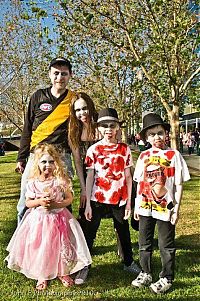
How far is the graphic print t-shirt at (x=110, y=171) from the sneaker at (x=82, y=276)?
0.71m

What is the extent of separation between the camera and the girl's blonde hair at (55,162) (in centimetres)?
456

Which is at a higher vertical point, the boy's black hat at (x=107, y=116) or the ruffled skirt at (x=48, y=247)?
the boy's black hat at (x=107, y=116)

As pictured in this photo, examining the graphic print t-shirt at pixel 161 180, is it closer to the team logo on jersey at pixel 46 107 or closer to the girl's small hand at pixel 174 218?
the girl's small hand at pixel 174 218

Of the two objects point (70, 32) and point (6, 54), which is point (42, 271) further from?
point (6, 54)

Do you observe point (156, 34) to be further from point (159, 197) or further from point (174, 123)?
point (159, 197)

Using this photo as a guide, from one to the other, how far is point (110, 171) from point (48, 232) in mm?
876

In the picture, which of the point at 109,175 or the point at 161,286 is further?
the point at 109,175

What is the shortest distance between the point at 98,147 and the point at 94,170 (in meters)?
0.24

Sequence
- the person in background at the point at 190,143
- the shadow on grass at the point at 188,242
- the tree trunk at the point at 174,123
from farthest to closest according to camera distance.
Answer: the person in background at the point at 190,143 < the tree trunk at the point at 174,123 < the shadow on grass at the point at 188,242

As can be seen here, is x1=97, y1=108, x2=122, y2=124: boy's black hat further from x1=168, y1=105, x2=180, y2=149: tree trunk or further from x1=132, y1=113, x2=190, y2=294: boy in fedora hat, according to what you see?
x1=168, y1=105, x2=180, y2=149: tree trunk

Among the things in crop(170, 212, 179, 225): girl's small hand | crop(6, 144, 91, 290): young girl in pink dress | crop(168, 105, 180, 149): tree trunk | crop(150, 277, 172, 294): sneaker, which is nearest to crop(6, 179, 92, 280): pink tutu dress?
crop(6, 144, 91, 290): young girl in pink dress

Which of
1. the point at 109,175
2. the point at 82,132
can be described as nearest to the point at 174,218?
the point at 109,175

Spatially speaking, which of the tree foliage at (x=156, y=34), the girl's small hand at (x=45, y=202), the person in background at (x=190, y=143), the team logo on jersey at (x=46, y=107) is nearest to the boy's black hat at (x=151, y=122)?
the team logo on jersey at (x=46, y=107)

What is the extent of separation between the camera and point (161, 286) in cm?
421
